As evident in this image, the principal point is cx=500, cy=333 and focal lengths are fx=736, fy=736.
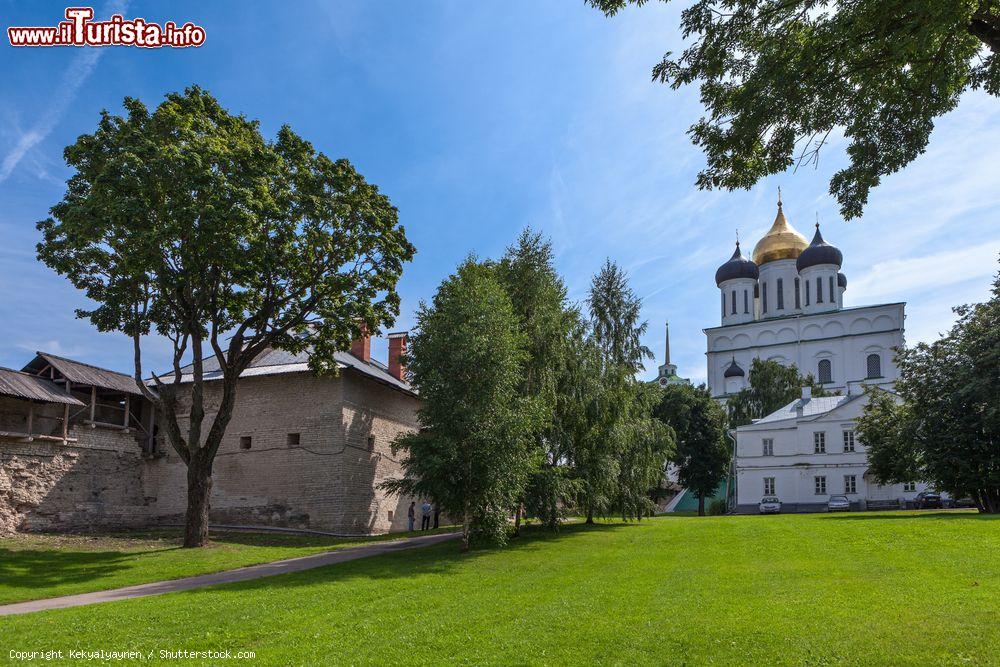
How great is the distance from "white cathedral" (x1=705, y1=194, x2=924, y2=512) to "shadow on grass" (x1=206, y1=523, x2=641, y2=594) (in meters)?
27.2

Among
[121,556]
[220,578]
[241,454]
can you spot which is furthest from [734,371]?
[220,578]

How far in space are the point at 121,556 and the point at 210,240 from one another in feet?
27.5

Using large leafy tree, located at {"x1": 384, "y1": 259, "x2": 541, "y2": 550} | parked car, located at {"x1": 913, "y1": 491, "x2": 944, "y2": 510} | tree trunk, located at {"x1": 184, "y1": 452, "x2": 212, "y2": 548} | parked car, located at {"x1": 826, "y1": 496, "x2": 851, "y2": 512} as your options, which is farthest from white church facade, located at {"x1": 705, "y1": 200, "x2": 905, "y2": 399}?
tree trunk, located at {"x1": 184, "y1": 452, "x2": 212, "y2": 548}

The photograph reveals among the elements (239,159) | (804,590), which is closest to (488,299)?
(239,159)

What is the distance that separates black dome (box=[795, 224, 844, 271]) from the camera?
7181 centimetres

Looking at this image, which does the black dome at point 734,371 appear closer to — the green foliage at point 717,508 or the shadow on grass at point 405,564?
the green foliage at point 717,508

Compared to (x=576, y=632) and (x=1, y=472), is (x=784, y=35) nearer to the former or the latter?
(x=576, y=632)

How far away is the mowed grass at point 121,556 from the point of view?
1485 centimetres

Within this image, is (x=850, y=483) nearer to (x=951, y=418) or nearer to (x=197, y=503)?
(x=951, y=418)

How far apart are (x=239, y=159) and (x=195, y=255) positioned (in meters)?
2.79

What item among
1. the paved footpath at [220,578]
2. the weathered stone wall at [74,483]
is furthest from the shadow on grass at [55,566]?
the weathered stone wall at [74,483]

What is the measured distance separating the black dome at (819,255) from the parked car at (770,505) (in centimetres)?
3596

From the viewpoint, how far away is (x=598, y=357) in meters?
24.0

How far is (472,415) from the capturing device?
60.5 feet
